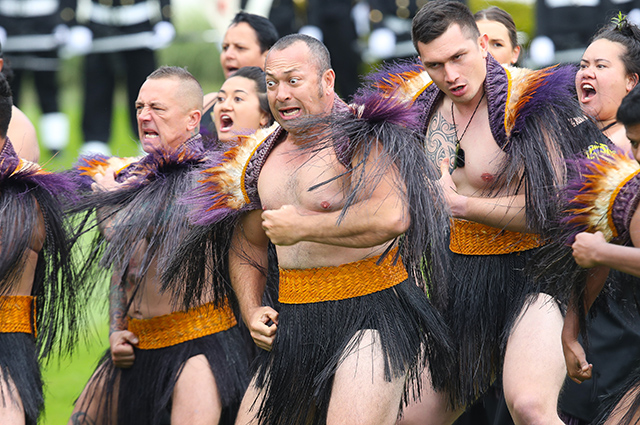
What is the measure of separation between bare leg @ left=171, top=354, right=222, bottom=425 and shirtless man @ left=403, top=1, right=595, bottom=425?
2.79 feet

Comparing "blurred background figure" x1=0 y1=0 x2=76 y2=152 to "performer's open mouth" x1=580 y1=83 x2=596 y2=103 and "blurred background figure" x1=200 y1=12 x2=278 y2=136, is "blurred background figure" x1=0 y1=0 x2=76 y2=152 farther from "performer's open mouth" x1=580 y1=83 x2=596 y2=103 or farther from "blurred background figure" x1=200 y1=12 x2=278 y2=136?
"performer's open mouth" x1=580 y1=83 x2=596 y2=103

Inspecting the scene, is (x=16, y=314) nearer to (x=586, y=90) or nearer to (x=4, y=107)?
(x=4, y=107)

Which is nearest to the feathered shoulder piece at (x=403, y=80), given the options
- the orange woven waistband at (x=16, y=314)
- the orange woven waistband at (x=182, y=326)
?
the orange woven waistband at (x=182, y=326)

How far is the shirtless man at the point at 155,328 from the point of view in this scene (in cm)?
402

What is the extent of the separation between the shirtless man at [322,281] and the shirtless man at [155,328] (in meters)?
0.45

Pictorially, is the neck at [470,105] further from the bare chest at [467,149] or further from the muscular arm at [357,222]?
the muscular arm at [357,222]

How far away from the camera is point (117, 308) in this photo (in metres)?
4.39

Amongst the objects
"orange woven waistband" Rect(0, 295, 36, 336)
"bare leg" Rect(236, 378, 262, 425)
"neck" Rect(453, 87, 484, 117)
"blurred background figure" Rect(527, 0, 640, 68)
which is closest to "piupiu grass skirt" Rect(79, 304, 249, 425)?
"bare leg" Rect(236, 378, 262, 425)

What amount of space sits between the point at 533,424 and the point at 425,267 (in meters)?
0.78

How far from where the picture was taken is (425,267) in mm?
3873

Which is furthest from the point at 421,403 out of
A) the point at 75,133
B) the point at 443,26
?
the point at 75,133

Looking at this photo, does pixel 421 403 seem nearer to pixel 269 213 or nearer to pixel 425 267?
pixel 425 267

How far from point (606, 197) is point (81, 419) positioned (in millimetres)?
→ 2489

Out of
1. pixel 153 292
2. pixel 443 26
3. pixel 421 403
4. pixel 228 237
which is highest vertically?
pixel 443 26
